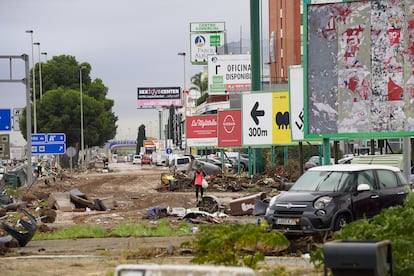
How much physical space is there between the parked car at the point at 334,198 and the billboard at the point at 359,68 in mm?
4421

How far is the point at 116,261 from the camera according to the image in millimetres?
17062

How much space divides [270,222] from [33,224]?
550 cm

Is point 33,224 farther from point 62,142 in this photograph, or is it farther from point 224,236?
point 62,142

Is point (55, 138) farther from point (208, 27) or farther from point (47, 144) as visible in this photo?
point (208, 27)

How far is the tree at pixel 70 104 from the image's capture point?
121 metres

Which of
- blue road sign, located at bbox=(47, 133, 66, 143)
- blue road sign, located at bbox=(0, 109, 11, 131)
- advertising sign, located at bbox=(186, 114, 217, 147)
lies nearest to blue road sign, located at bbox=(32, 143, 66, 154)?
blue road sign, located at bbox=(47, 133, 66, 143)

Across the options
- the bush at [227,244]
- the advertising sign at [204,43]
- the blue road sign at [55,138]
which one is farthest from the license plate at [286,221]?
the advertising sign at [204,43]

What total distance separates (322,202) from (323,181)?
1166 millimetres

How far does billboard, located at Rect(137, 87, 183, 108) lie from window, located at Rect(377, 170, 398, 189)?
498ft

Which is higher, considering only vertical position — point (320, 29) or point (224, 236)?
point (320, 29)

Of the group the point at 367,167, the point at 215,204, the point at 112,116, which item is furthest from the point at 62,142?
the point at 112,116

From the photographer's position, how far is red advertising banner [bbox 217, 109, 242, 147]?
192 ft

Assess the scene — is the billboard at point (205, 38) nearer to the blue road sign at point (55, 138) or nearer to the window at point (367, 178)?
the blue road sign at point (55, 138)

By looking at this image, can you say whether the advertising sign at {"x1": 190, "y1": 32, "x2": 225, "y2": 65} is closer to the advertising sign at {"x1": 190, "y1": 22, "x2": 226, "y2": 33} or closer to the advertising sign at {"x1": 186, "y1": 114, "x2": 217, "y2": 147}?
the advertising sign at {"x1": 190, "y1": 22, "x2": 226, "y2": 33}
